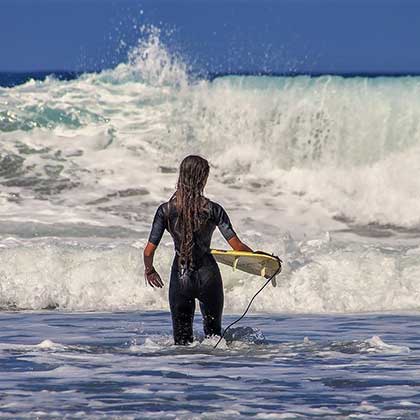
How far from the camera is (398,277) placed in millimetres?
15148

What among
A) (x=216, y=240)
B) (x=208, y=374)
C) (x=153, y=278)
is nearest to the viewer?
(x=208, y=374)

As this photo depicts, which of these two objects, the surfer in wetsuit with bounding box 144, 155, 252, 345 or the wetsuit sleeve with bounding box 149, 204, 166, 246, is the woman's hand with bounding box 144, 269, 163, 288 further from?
the wetsuit sleeve with bounding box 149, 204, 166, 246

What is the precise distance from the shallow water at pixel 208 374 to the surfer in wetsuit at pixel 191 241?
494mm

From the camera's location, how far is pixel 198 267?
33.1 ft

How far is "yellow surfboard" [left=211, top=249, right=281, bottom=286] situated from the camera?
1008cm

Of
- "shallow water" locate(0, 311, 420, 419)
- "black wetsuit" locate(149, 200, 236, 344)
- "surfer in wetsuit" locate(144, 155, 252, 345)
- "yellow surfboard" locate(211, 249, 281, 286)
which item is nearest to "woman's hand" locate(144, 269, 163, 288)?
"surfer in wetsuit" locate(144, 155, 252, 345)

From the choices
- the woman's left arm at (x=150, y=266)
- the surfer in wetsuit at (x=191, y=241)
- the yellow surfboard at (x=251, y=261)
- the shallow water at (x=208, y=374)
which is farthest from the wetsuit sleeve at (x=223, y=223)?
the shallow water at (x=208, y=374)

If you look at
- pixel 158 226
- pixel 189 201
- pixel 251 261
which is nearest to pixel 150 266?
pixel 158 226

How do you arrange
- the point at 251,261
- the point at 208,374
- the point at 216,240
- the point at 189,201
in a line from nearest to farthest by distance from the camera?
the point at 208,374 < the point at 189,201 < the point at 251,261 < the point at 216,240

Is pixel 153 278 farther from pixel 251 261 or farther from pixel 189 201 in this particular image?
pixel 251 261

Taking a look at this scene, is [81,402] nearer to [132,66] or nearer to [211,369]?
[211,369]

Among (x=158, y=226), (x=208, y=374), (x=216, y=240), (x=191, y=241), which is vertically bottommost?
(x=208, y=374)

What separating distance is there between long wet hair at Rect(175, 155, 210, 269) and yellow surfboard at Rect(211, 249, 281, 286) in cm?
25

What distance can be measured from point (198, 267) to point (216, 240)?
6627mm
